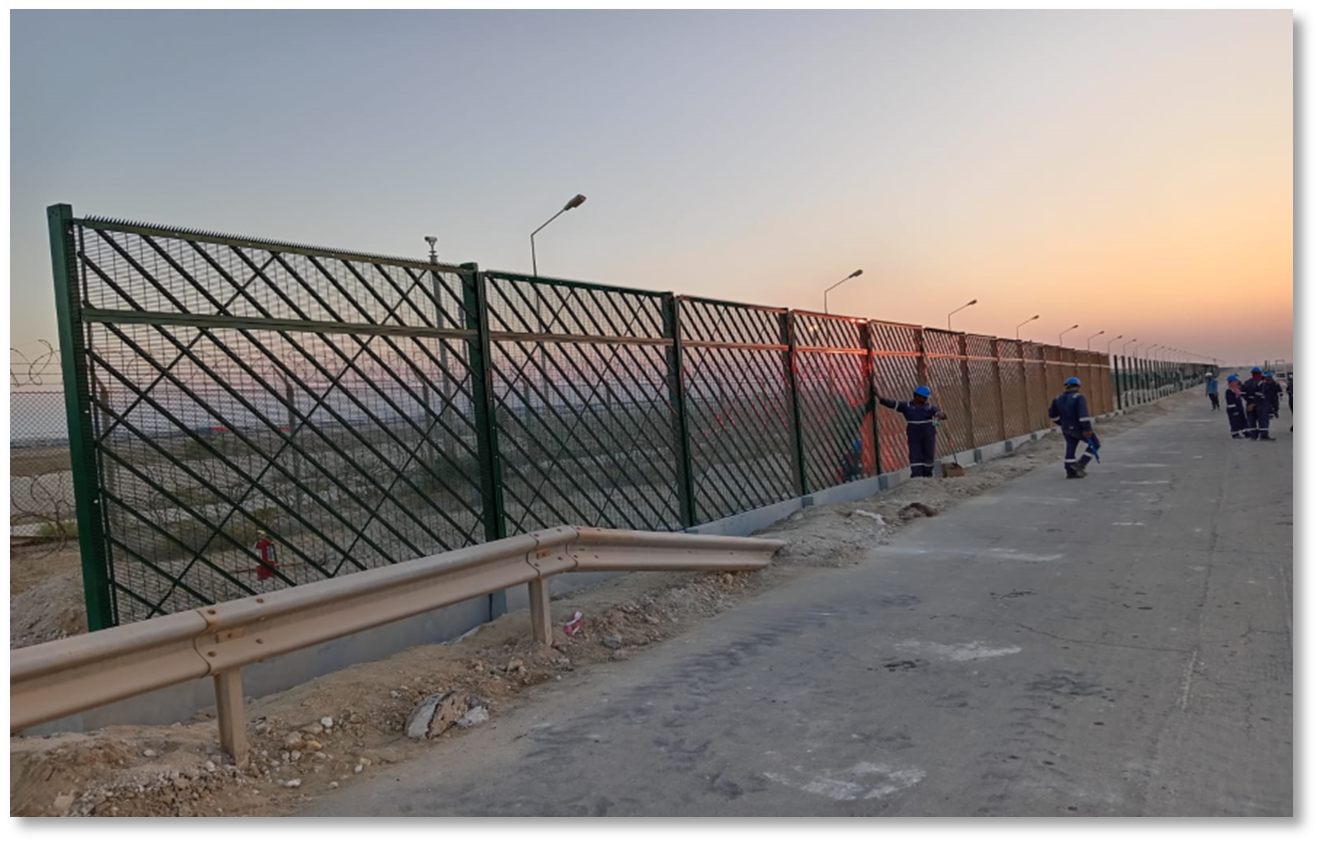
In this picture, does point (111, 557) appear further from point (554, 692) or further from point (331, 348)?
point (554, 692)

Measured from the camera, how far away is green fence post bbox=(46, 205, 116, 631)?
15.1 ft

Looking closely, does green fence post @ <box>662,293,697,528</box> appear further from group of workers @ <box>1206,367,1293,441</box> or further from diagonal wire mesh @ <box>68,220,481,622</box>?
group of workers @ <box>1206,367,1293,441</box>

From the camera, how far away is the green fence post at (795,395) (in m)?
11.9

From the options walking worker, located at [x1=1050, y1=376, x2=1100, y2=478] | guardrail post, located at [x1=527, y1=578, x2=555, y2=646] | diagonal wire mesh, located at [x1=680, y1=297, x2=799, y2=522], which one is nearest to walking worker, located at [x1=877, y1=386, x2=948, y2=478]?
walking worker, located at [x1=1050, y1=376, x2=1100, y2=478]

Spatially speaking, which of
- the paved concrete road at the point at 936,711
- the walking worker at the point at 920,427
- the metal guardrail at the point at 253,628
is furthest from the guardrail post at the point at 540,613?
the walking worker at the point at 920,427

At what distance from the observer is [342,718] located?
4359 millimetres

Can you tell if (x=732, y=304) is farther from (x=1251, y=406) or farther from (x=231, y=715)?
(x=1251, y=406)

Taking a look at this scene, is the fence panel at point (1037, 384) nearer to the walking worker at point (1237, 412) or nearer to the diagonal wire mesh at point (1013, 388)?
the diagonal wire mesh at point (1013, 388)

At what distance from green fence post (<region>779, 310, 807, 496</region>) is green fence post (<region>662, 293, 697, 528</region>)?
2.81 m

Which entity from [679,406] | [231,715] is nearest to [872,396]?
[679,406]

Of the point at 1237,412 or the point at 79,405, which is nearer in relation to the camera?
the point at 79,405

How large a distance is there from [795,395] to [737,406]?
67.1 inches

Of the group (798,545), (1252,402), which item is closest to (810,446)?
(798,545)
